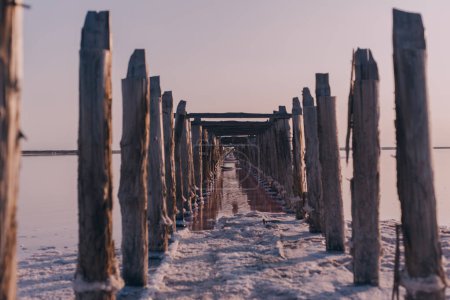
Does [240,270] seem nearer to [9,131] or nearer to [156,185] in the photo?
[156,185]

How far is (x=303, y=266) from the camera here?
19.0ft

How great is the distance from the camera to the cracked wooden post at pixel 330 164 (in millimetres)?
6156

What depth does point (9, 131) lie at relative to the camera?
2.18 meters

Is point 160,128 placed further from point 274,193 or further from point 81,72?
point 274,193

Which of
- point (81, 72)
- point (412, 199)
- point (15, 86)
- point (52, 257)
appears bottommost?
point (52, 257)

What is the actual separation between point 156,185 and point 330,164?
2555 mm

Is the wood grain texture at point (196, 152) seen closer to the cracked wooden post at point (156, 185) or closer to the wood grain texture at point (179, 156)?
the wood grain texture at point (179, 156)

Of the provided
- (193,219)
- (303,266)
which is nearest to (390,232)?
(303,266)

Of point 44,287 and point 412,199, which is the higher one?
point 412,199

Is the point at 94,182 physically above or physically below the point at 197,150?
below

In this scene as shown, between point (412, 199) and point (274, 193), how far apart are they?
12.5 metres

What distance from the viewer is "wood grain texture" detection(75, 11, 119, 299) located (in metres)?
3.48

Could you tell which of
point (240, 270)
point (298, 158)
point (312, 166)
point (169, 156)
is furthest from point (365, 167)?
point (298, 158)

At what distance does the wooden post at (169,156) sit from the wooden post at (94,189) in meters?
4.73
